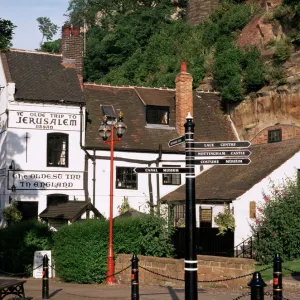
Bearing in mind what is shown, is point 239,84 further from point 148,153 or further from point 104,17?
point 104,17

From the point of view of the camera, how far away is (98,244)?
2108 centimetres

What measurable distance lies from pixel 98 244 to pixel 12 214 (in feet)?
32.9

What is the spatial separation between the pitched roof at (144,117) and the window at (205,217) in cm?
507

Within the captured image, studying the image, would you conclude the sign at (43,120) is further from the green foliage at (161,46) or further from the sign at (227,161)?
the sign at (227,161)

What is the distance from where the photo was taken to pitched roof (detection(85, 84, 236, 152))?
33.2m

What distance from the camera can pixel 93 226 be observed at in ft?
69.8

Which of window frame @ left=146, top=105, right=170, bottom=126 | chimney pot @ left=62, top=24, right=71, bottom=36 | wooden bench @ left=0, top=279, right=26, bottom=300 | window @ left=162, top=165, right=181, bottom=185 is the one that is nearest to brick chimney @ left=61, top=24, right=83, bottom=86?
chimney pot @ left=62, top=24, right=71, bottom=36

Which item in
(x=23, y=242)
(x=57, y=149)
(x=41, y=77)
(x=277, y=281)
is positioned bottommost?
(x=277, y=281)

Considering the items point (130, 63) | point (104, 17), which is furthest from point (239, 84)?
point (104, 17)

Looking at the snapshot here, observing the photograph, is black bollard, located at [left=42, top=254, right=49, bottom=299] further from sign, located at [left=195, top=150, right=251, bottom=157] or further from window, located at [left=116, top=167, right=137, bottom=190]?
window, located at [left=116, top=167, right=137, bottom=190]

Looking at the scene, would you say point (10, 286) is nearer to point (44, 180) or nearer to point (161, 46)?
point (44, 180)

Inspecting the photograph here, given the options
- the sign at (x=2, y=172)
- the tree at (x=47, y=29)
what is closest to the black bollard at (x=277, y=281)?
the sign at (x=2, y=172)

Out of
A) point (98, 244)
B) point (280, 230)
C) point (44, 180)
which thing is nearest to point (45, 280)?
point (98, 244)

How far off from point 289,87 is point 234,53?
5.03 m
